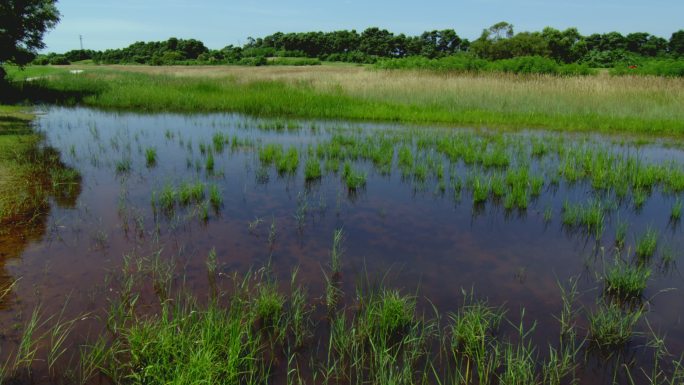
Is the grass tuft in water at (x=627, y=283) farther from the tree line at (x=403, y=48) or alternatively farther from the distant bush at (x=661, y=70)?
the tree line at (x=403, y=48)

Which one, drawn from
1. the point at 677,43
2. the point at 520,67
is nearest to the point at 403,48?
the point at 677,43

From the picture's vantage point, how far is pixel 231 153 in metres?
11.1

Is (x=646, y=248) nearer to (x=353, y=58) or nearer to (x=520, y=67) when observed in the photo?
(x=520, y=67)

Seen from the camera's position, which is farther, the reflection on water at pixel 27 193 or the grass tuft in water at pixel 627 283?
the reflection on water at pixel 27 193

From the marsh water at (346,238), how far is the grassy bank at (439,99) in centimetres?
638

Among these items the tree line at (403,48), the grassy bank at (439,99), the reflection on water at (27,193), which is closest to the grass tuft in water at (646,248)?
the reflection on water at (27,193)

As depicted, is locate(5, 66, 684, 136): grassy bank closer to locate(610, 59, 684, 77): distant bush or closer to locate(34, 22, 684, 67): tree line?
locate(610, 59, 684, 77): distant bush

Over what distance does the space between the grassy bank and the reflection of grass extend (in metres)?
9.49

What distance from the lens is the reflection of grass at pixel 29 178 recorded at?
665cm

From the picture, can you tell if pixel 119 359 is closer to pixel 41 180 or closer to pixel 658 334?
pixel 658 334

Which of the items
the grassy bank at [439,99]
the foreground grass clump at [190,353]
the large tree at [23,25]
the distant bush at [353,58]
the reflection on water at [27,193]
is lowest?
the foreground grass clump at [190,353]

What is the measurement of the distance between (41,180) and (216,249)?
5.14m

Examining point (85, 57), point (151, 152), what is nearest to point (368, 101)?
point (151, 152)

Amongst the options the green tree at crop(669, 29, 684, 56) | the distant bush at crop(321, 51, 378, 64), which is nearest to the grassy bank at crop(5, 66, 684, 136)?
the distant bush at crop(321, 51, 378, 64)
